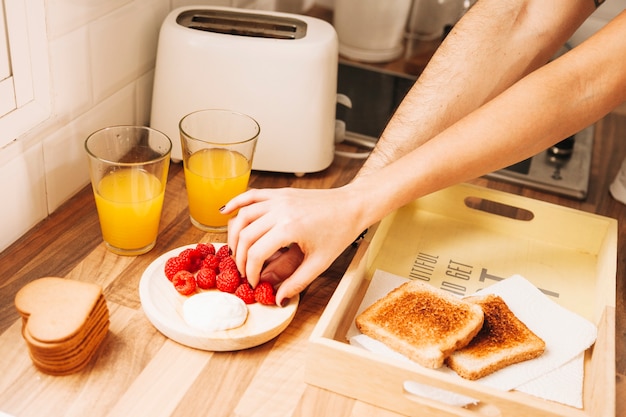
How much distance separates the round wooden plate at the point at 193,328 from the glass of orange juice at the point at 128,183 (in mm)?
90

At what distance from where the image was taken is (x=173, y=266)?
39.9 inches

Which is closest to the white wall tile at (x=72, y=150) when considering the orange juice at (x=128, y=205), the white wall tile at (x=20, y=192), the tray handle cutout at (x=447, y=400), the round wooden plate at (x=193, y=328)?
the white wall tile at (x=20, y=192)

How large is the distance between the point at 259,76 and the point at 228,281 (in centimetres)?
43

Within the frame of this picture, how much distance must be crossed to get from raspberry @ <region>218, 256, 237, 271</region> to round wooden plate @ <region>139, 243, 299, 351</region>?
66mm

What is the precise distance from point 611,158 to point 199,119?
0.95m

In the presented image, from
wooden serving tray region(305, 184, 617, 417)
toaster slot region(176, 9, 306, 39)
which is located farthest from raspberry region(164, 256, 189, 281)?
toaster slot region(176, 9, 306, 39)

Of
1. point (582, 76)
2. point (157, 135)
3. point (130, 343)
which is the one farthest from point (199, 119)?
point (582, 76)

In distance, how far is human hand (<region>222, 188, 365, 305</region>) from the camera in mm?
964

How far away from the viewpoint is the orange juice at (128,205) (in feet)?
3.44

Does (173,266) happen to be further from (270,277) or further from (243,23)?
(243,23)

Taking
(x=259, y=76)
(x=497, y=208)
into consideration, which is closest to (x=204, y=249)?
(x=259, y=76)

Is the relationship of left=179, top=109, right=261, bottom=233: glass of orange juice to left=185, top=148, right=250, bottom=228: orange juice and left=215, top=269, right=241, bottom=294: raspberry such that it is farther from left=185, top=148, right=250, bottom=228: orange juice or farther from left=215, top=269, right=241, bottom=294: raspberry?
left=215, top=269, right=241, bottom=294: raspberry

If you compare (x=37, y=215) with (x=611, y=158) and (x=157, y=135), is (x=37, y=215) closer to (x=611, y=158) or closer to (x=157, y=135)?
(x=157, y=135)

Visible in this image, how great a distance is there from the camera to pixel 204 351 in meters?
0.94
